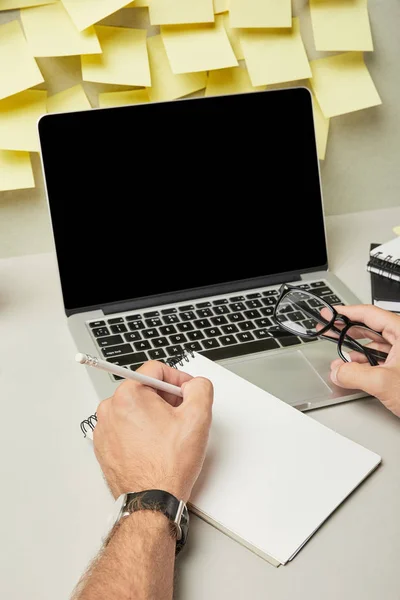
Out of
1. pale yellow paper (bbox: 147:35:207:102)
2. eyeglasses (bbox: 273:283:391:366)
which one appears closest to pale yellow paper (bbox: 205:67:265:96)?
pale yellow paper (bbox: 147:35:207:102)

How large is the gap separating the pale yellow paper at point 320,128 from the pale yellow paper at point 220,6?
21 cm

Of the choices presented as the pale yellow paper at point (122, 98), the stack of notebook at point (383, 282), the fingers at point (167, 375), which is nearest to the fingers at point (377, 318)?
the stack of notebook at point (383, 282)

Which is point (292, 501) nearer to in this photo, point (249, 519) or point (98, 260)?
point (249, 519)

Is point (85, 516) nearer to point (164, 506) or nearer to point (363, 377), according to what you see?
point (164, 506)

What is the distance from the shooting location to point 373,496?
0.68 metres

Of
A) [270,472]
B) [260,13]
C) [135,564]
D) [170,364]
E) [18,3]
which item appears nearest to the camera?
[135,564]

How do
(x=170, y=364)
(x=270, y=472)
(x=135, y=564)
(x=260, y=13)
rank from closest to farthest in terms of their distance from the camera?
(x=135, y=564) < (x=270, y=472) < (x=170, y=364) < (x=260, y=13)

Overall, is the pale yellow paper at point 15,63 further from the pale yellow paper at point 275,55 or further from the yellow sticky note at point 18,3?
the pale yellow paper at point 275,55

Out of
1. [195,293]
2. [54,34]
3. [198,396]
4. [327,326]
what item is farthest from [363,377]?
[54,34]

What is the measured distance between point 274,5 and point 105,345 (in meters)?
0.58

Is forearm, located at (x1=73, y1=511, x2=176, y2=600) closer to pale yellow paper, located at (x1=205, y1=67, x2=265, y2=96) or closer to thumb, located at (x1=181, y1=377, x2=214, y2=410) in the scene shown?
thumb, located at (x1=181, y1=377, x2=214, y2=410)

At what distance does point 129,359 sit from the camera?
859 mm

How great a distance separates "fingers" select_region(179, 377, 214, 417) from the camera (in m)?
0.69

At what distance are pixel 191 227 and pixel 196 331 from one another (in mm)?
168
